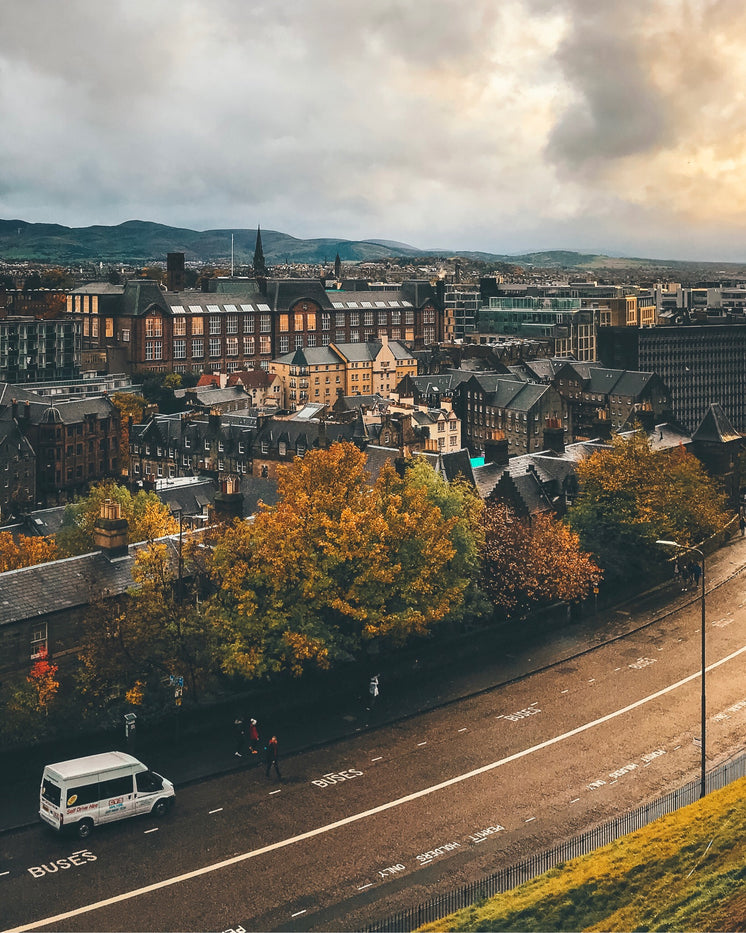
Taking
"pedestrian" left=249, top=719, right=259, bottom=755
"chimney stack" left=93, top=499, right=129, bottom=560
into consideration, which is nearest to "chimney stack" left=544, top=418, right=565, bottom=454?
"chimney stack" left=93, top=499, right=129, bottom=560

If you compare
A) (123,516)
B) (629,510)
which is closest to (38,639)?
(123,516)

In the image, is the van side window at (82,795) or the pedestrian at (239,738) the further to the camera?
the pedestrian at (239,738)

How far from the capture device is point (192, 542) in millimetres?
58375

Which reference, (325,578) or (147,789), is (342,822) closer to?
(147,789)

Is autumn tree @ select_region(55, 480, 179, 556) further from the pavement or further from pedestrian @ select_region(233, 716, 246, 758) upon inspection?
pedestrian @ select_region(233, 716, 246, 758)

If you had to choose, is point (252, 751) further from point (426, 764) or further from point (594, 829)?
point (594, 829)

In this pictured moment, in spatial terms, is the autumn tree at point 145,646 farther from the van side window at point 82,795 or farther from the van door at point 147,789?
the van side window at point 82,795

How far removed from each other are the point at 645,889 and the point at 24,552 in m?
47.2

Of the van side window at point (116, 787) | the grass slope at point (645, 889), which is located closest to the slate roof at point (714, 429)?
the grass slope at point (645, 889)

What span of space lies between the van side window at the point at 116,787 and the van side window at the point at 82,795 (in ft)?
0.91

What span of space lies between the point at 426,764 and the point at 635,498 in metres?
35.7

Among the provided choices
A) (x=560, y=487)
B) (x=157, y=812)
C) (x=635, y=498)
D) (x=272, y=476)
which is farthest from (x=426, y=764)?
(x=272, y=476)

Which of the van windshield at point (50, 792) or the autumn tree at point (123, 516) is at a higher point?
the autumn tree at point (123, 516)

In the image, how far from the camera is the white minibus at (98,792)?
41.5 metres
